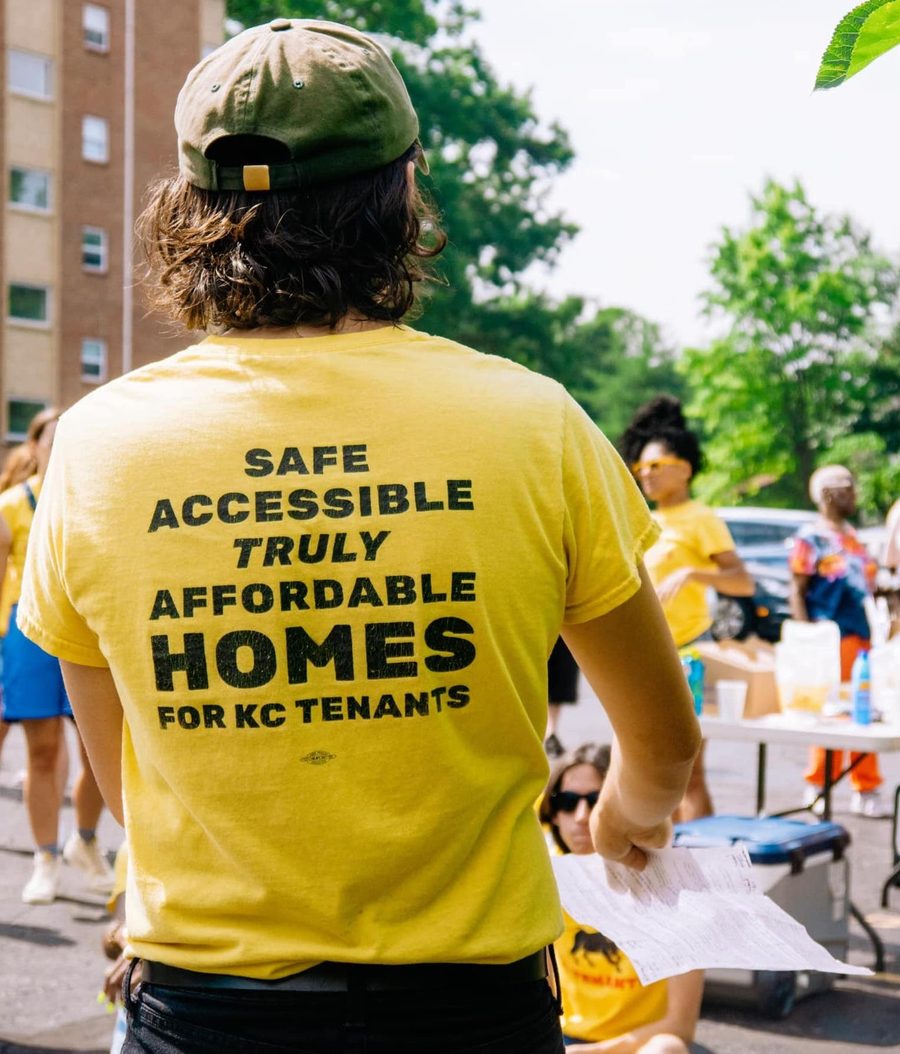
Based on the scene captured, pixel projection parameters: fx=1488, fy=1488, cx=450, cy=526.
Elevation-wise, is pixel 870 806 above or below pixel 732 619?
above

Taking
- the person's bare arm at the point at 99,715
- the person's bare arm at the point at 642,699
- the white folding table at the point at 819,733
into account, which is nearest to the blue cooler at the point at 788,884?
the white folding table at the point at 819,733

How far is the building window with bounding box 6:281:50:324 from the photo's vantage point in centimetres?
3488

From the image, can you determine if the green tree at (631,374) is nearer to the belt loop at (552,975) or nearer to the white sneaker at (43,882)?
the white sneaker at (43,882)

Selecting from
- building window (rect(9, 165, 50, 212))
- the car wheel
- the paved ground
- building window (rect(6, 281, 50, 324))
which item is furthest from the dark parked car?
building window (rect(9, 165, 50, 212))

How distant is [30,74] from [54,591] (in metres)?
36.7

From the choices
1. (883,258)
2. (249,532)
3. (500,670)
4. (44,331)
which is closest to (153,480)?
(249,532)

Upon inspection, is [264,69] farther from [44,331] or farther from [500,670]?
[44,331]

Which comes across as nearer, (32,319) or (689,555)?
(689,555)

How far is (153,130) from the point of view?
37406 millimetres

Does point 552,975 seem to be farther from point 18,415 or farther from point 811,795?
point 18,415

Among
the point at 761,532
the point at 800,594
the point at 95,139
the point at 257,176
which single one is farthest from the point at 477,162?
the point at 257,176

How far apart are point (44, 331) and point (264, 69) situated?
1389 inches

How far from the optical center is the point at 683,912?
1802 mm

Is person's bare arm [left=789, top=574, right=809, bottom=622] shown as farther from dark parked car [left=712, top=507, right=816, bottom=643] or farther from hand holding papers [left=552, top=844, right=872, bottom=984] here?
hand holding papers [left=552, top=844, right=872, bottom=984]
